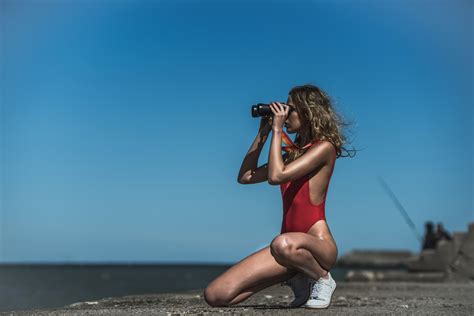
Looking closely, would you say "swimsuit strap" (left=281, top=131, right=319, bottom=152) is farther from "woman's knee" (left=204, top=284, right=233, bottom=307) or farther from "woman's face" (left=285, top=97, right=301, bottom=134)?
"woman's knee" (left=204, top=284, right=233, bottom=307)

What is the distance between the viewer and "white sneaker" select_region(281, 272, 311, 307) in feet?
17.0

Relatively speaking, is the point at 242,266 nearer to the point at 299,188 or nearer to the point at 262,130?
the point at 299,188

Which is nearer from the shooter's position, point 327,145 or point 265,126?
point 327,145

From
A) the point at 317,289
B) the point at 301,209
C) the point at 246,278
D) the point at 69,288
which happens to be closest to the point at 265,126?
the point at 301,209

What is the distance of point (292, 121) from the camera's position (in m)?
5.25

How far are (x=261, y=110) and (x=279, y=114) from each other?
0.65ft

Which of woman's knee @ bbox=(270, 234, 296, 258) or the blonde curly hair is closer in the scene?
woman's knee @ bbox=(270, 234, 296, 258)

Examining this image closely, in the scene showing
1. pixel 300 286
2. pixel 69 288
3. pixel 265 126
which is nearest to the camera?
pixel 300 286

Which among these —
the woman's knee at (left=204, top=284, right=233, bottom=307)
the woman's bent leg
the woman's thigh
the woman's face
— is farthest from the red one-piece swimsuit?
the woman's knee at (left=204, top=284, right=233, bottom=307)

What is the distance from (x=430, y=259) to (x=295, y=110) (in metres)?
13.3

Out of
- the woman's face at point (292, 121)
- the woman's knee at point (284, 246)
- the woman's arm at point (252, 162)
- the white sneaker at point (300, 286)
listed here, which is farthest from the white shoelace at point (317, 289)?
the woman's face at point (292, 121)

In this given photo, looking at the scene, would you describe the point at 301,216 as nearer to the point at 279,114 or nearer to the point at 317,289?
the point at 317,289

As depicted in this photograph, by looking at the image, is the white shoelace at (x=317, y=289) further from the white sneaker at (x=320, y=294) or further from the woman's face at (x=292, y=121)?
the woman's face at (x=292, y=121)

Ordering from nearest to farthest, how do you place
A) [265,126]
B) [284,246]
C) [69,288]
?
[284,246] → [265,126] → [69,288]
